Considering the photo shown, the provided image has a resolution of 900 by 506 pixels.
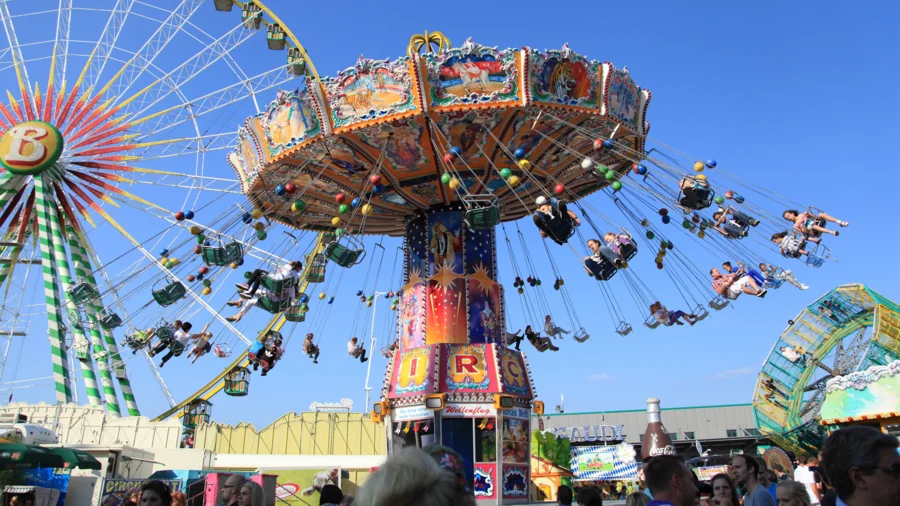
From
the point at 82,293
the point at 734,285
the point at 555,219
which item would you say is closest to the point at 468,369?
the point at 555,219

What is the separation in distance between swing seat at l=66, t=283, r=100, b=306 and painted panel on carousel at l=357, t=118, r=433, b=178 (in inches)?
337

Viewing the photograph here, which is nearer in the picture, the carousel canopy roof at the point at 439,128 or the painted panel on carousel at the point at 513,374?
the carousel canopy roof at the point at 439,128

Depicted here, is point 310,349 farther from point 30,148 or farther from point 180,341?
point 30,148

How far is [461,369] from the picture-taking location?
530 inches

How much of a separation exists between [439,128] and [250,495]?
30.2 ft

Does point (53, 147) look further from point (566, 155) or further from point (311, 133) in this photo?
point (566, 155)

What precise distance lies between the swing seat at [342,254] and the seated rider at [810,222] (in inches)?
297

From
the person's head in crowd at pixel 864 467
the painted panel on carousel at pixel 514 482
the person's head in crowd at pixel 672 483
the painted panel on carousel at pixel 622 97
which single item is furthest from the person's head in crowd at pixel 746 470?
the painted panel on carousel at pixel 622 97

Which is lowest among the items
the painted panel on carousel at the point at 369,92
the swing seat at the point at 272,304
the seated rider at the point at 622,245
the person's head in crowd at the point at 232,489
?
the person's head in crowd at the point at 232,489

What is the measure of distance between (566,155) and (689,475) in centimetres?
1154

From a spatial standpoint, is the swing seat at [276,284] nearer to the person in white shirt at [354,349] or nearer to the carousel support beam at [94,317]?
the person in white shirt at [354,349]

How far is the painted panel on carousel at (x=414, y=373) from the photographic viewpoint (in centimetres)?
1336

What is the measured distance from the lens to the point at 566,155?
1430 cm

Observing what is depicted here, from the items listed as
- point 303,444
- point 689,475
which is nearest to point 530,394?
point 689,475
